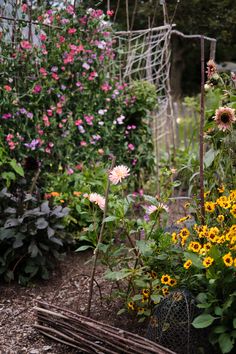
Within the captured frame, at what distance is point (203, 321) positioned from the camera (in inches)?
80.5

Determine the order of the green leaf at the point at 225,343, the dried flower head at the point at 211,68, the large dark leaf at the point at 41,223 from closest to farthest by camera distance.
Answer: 1. the green leaf at the point at 225,343
2. the dried flower head at the point at 211,68
3. the large dark leaf at the point at 41,223

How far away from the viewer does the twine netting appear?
219 cm

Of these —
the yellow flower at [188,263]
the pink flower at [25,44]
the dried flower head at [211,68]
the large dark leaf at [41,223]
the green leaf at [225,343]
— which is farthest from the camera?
the pink flower at [25,44]

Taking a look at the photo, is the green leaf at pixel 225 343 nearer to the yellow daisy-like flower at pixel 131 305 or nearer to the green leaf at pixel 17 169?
the yellow daisy-like flower at pixel 131 305

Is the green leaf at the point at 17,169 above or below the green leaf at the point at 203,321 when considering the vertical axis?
above

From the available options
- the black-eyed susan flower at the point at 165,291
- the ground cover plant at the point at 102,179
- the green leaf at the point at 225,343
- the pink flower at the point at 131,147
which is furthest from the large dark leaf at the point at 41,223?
the pink flower at the point at 131,147

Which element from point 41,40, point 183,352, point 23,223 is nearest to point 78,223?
point 23,223

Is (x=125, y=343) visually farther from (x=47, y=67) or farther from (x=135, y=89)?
(x=135, y=89)

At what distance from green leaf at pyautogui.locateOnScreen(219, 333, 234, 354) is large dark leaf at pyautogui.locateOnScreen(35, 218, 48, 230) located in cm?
133

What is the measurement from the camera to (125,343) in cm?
225

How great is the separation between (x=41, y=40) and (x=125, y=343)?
8.22ft

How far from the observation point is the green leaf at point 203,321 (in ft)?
6.65

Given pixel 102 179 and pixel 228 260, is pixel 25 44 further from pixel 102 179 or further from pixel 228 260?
pixel 228 260

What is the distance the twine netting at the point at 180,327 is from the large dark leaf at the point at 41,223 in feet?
3.44
